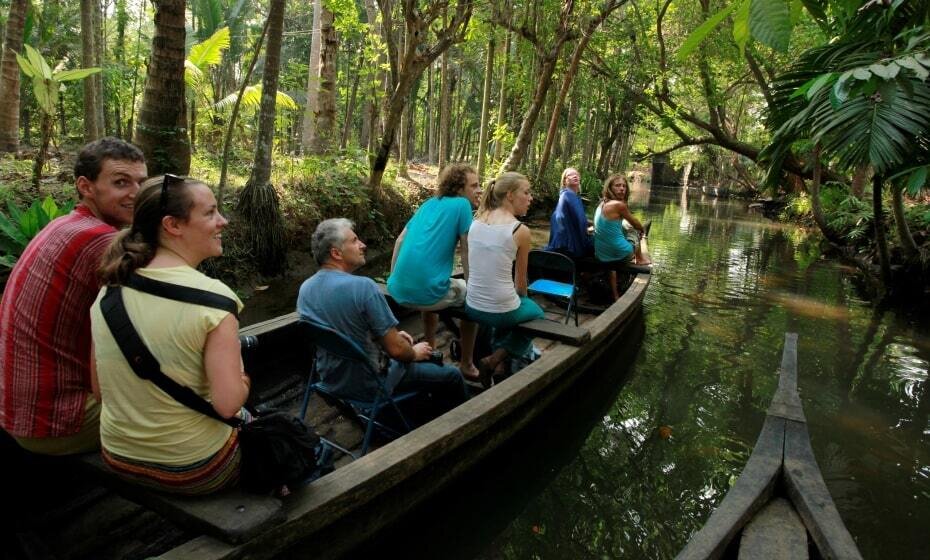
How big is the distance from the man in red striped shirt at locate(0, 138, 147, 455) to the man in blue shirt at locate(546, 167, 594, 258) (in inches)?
202

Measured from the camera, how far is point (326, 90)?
455 inches

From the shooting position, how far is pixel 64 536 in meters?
2.56

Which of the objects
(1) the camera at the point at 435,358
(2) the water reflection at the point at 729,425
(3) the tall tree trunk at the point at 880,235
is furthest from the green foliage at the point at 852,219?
(1) the camera at the point at 435,358

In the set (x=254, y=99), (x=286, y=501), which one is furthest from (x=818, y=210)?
(x=286, y=501)

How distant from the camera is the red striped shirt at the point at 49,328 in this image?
2.18 meters

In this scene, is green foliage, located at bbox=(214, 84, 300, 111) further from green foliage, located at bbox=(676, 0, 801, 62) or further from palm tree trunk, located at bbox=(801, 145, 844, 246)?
green foliage, located at bbox=(676, 0, 801, 62)

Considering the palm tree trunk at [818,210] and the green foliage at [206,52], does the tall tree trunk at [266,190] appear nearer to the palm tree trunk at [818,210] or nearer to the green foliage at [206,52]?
the green foliage at [206,52]

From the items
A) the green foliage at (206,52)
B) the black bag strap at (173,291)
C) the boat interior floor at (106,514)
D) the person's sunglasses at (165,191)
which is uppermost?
the green foliage at (206,52)

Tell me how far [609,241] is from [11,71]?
846 cm

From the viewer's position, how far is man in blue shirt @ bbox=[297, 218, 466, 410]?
3025mm

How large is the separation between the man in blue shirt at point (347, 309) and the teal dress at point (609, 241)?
4.28 metres

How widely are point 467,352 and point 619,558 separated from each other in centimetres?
184

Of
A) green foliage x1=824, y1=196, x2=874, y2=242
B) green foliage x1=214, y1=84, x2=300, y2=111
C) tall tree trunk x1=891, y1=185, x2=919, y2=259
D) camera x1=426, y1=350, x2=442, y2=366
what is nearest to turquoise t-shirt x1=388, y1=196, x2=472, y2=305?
camera x1=426, y1=350, x2=442, y2=366

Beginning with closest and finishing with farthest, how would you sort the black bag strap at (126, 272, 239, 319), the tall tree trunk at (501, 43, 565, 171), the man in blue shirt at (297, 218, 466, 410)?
the black bag strap at (126, 272, 239, 319), the man in blue shirt at (297, 218, 466, 410), the tall tree trunk at (501, 43, 565, 171)
